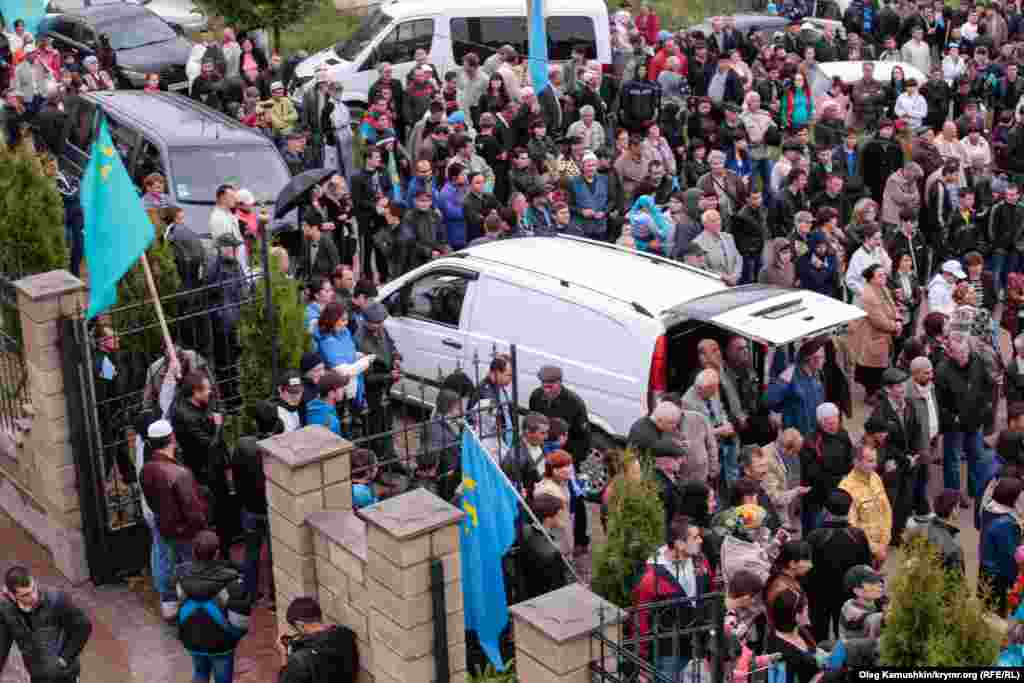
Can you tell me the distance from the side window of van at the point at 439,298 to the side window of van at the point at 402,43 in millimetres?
9960

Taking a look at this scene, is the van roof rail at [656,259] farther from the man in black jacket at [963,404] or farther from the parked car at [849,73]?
the parked car at [849,73]

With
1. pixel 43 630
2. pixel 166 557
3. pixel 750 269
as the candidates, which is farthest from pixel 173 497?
pixel 750 269

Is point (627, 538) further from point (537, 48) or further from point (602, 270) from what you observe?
point (537, 48)

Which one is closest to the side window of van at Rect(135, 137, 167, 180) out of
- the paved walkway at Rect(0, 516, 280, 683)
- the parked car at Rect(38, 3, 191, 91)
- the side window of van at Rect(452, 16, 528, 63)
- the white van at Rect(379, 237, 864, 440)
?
the white van at Rect(379, 237, 864, 440)

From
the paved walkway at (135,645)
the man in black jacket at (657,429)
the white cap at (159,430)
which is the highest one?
the white cap at (159,430)

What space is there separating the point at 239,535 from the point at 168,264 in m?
2.27

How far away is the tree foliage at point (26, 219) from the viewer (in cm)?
1388

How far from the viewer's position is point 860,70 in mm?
25516

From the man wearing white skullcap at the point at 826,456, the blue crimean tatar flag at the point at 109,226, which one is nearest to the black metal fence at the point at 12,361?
the blue crimean tatar flag at the point at 109,226

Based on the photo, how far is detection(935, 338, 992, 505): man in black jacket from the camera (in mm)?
13430

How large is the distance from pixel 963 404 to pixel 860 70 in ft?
42.9

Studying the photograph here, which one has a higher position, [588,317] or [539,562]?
[588,317]

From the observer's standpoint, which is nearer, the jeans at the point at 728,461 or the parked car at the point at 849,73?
the jeans at the point at 728,461

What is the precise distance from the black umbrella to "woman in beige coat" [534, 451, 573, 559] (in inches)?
232
